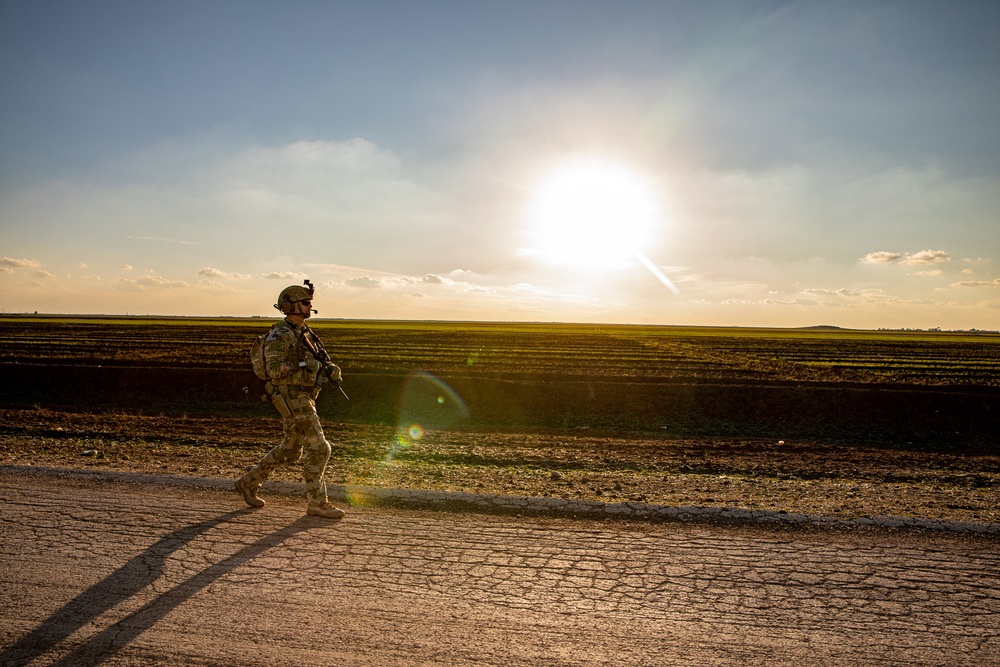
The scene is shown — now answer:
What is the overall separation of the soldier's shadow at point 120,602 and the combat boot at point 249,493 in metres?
0.82

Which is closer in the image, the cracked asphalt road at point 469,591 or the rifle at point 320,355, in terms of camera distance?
the cracked asphalt road at point 469,591

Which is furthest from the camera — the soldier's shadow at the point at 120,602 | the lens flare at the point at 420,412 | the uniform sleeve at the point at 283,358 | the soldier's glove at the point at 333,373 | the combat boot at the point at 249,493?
the lens flare at the point at 420,412

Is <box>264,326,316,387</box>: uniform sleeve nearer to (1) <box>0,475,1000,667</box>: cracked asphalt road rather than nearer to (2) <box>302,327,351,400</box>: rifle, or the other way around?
(2) <box>302,327,351,400</box>: rifle

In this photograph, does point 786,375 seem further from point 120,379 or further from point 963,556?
point 120,379

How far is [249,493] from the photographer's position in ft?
20.9

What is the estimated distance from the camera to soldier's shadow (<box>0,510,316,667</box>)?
3.52 meters

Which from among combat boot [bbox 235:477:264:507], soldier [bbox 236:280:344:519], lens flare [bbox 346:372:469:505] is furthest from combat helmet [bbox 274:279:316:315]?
lens flare [bbox 346:372:469:505]

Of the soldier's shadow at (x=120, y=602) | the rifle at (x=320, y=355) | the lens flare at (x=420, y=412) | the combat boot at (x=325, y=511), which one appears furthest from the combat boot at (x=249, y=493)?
the lens flare at (x=420, y=412)

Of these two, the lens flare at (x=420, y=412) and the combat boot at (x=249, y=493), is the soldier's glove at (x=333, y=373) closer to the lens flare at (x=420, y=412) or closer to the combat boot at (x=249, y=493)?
the combat boot at (x=249, y=493)

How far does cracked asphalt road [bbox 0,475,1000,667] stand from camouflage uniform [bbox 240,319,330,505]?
409 millimetres

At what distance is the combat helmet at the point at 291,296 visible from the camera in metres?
6.27

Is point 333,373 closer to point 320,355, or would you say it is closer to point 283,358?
point 320,355

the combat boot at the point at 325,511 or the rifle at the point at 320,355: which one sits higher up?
the rifle at the point at 320,355

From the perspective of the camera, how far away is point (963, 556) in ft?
17.1
